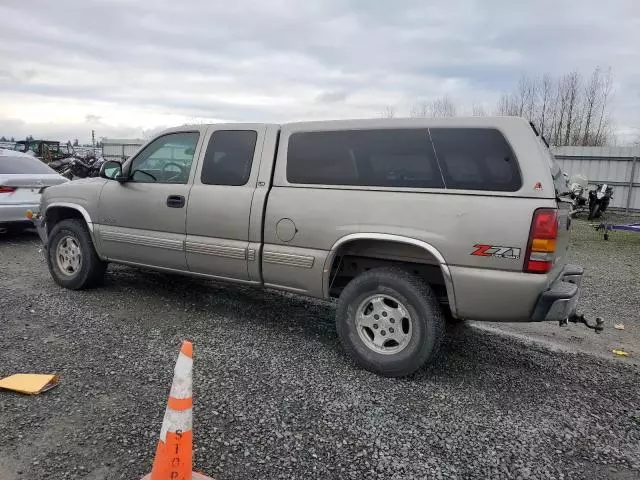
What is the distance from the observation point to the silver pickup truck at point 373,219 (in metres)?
3.53

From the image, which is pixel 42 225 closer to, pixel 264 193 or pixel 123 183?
pixel 123 183

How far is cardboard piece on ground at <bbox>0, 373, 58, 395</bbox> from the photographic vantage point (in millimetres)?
3434

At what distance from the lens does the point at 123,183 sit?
17.7 ft

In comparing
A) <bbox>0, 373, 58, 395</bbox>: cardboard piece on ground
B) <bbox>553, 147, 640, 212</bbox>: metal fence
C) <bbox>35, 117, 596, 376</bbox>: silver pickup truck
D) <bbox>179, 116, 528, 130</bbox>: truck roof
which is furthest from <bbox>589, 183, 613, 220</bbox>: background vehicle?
<bbox>0, 373, 58, 395</bbox>: cardboard piece on ground

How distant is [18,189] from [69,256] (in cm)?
347

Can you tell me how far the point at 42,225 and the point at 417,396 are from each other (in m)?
4.88

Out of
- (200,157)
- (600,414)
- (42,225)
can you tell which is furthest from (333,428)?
(42,225)

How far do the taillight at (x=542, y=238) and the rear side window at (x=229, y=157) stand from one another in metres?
2.45

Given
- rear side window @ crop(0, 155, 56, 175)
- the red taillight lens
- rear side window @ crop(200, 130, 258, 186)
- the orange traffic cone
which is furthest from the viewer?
rear side window @ crop(0, 155, 56, 175)

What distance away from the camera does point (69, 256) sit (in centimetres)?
593

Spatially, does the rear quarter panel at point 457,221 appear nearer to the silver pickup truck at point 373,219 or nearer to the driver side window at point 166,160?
the silver pickup truck at point 373,219

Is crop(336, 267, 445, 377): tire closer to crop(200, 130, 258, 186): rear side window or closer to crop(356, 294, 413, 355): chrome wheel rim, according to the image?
crop(356, 294, 413, 355): chrome wheel rim

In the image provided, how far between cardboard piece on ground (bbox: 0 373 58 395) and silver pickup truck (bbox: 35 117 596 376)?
1665 mm

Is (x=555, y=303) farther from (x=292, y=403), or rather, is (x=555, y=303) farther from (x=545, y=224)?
(x=292, y=403)
